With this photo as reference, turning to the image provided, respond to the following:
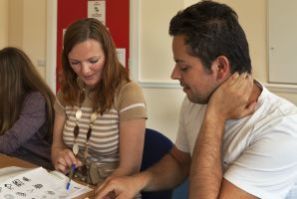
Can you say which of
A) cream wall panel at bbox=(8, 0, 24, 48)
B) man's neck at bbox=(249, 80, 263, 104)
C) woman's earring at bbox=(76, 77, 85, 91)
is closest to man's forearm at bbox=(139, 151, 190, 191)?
man's neck at bbox=(249, 80, 263, 104)

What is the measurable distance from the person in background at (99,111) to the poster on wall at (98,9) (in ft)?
6.00

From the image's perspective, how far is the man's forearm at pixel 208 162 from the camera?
105 centimetres

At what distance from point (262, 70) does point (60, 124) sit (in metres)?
1.81

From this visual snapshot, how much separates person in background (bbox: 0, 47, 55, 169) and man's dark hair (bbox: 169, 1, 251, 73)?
46.6 inches

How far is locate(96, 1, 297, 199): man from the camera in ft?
3.32

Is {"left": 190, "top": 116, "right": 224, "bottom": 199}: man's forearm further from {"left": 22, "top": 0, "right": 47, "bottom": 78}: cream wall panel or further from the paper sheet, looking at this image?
{"left": 22, "top": 0, "right": 47, "bottom": 78}: cream wall panel

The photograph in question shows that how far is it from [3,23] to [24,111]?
234cm

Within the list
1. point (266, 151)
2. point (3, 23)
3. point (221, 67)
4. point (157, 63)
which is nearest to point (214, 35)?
point (221, 67)

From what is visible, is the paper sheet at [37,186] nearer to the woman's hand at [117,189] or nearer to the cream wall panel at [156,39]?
the woman's hand at [117,189]

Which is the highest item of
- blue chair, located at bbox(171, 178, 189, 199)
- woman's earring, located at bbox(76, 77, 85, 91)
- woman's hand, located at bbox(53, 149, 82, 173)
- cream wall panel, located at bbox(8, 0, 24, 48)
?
cream wall panel, located at bbox(8, 0, 24, 48)

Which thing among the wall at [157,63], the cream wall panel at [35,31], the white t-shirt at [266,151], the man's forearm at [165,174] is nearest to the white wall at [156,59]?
the wall at [157,63]

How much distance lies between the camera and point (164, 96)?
3.28 meters

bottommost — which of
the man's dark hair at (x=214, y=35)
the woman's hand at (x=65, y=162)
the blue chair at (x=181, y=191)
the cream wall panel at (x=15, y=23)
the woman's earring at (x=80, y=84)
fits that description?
the blue chair at (x=181, y=191)

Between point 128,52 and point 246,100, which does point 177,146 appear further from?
point 128,52
